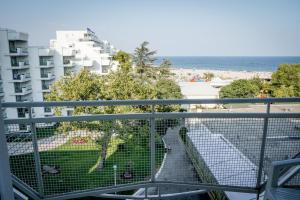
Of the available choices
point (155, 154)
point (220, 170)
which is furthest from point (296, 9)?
point (155, 154)

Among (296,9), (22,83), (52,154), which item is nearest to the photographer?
(52,154)

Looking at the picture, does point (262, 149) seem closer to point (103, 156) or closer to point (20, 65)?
point (103, 156)

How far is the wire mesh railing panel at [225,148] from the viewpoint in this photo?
8.19 feet

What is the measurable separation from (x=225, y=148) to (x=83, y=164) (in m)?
1.54

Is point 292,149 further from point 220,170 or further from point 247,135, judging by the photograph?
point 220,170

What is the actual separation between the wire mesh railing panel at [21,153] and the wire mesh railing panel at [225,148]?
5.20 feet

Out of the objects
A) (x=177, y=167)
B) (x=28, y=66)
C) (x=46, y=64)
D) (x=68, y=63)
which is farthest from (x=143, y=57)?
(x=177, y=167)

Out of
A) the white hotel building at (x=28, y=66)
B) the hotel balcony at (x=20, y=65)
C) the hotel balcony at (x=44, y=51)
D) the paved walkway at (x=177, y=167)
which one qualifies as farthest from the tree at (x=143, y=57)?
the paved walkway at (x=177, y=167)

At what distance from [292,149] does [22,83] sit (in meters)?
27.2

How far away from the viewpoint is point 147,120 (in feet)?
8.30

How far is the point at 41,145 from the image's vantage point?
2393 mm

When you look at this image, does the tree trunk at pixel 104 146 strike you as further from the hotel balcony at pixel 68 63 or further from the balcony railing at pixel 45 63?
the hotel balcony at pixel 68 63

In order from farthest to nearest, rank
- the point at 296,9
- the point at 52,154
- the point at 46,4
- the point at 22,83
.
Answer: the point at 22,83 → the point at 46,4 → the point at 296,9 → the point at 52,154

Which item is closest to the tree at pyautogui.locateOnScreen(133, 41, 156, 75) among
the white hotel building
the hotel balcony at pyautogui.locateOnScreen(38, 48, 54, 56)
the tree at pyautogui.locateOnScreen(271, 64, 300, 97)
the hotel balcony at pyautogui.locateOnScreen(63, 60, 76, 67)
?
the white hotel building
